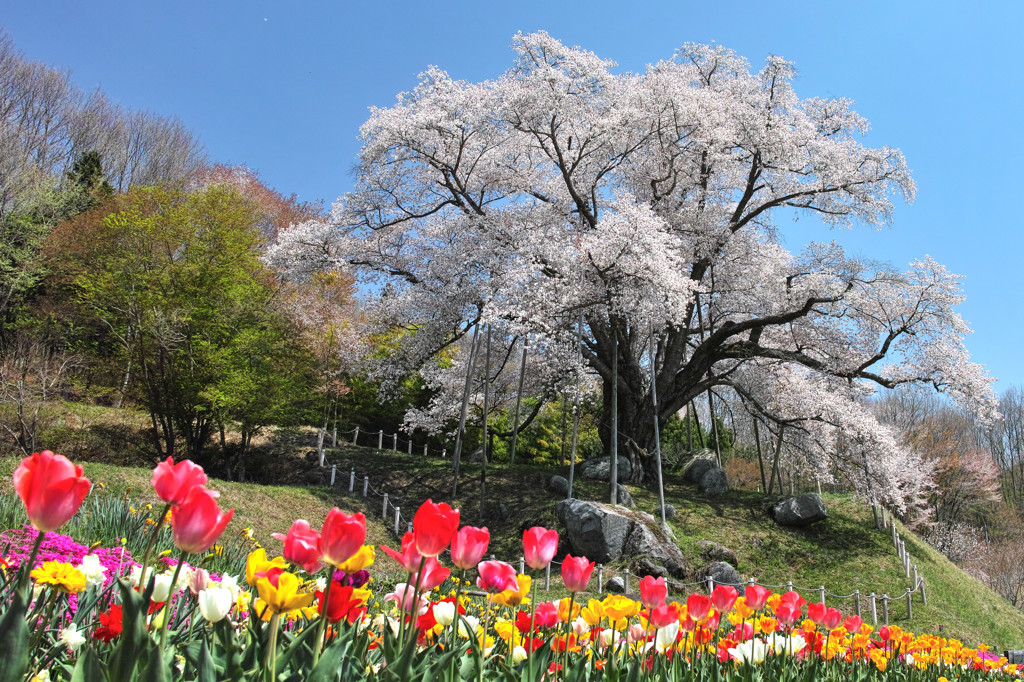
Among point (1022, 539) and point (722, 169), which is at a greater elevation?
point (722, 169)

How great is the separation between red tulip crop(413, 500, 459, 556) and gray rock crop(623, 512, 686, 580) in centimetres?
1131

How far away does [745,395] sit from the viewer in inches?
653

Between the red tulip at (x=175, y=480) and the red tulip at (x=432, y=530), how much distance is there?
14.3 inches

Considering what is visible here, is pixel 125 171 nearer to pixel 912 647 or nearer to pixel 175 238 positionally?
pixel 175 238

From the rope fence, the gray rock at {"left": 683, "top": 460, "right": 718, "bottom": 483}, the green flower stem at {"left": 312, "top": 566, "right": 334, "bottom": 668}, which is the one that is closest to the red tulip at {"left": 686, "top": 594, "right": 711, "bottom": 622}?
the green flower stem at {"left": 312, "top": 566, "right": 334, "bottom": 668}

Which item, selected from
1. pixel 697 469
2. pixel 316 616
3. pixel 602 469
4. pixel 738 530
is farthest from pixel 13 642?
pixel 697 469

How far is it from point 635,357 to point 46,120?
26.5 m

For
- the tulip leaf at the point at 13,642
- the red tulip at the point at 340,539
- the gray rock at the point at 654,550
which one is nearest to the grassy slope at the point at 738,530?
the gray rock at the point at 654,550

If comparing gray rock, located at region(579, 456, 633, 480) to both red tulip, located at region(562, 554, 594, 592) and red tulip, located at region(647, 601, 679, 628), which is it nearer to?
red tulip, located at region(647, 601, 679, 628)

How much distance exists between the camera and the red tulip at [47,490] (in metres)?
0.88

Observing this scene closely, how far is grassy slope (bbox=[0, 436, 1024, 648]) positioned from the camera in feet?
37.4

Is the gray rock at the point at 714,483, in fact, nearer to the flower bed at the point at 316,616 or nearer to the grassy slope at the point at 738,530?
the grassy slope at the point at 738,530

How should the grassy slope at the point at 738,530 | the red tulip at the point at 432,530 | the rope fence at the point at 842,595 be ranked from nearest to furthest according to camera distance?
the red tulip at the point at 432,530 → the rope fence at the point at 842,595 → the grassy slope at the point at 738,530

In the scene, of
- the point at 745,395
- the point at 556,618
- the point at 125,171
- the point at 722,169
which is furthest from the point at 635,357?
the point at 125,171
